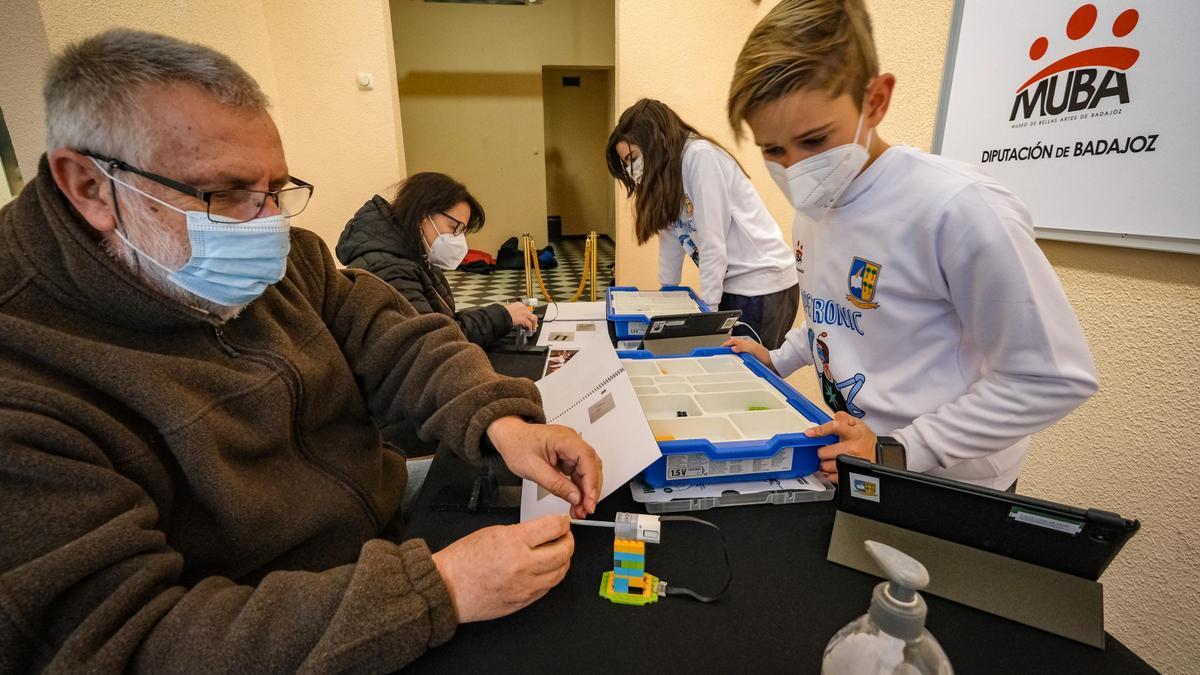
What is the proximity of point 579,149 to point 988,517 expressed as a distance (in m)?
8.40

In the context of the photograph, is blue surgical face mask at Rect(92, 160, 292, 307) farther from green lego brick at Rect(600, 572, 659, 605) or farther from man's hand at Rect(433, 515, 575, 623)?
green lego brick at Rect(600, 572, 659, 605)

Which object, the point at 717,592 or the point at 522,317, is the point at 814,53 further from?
the point at 522,317

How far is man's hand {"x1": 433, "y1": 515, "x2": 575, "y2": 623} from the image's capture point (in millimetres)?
541

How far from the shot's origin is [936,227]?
750mm

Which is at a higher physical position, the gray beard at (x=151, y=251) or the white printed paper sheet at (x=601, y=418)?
the gray beard at (x=151, y=251)

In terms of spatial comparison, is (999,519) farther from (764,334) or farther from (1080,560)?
(764,334)

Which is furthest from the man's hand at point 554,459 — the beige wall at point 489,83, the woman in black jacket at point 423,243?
Answer: the beige wall at point 489,83

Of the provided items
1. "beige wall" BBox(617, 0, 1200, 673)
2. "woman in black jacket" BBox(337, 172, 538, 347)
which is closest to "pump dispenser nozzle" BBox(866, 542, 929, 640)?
"beige wall" BBox(617, 0, 1200, 673)

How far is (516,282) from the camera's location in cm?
577

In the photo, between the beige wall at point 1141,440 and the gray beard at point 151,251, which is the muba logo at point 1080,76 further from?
the gray beard at point 151,251

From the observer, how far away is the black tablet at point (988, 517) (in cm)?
49

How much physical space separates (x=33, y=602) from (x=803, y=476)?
83 cm

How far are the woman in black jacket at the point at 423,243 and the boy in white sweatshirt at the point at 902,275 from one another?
3.17 ft

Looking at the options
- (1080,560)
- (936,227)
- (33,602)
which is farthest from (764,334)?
(33,602)
